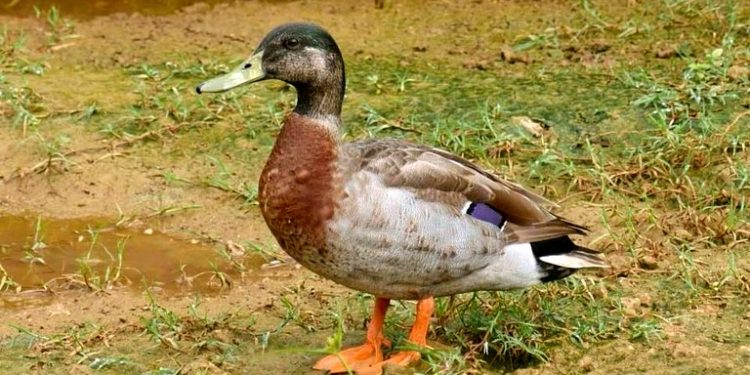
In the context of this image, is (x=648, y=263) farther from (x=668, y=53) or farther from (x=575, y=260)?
(x=668, y=53)

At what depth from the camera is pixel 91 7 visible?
847cm

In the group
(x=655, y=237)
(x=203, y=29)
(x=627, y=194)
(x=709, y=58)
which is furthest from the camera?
(x=203, y=29)

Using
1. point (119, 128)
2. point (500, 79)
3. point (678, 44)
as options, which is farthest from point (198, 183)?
point (678, 44)

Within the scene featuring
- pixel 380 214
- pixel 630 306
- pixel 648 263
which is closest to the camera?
pixel 380 214

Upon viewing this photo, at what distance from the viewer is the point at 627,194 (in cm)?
620

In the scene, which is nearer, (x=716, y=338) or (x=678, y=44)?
(x=716, y=338)

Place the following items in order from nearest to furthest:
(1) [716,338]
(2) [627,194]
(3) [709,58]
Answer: (1) [716,338]
(2) [627,194]
(3) [709,58]

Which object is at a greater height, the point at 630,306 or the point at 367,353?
the point at 630,306

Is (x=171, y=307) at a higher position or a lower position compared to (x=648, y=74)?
lower

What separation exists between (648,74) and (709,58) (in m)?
0.32

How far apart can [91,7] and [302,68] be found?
159 inches

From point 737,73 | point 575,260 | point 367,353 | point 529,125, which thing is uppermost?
point 737,73

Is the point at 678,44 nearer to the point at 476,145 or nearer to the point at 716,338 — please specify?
the point at 476,145

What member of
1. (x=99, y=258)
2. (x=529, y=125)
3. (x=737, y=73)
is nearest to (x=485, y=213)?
(x=99, y=258)
